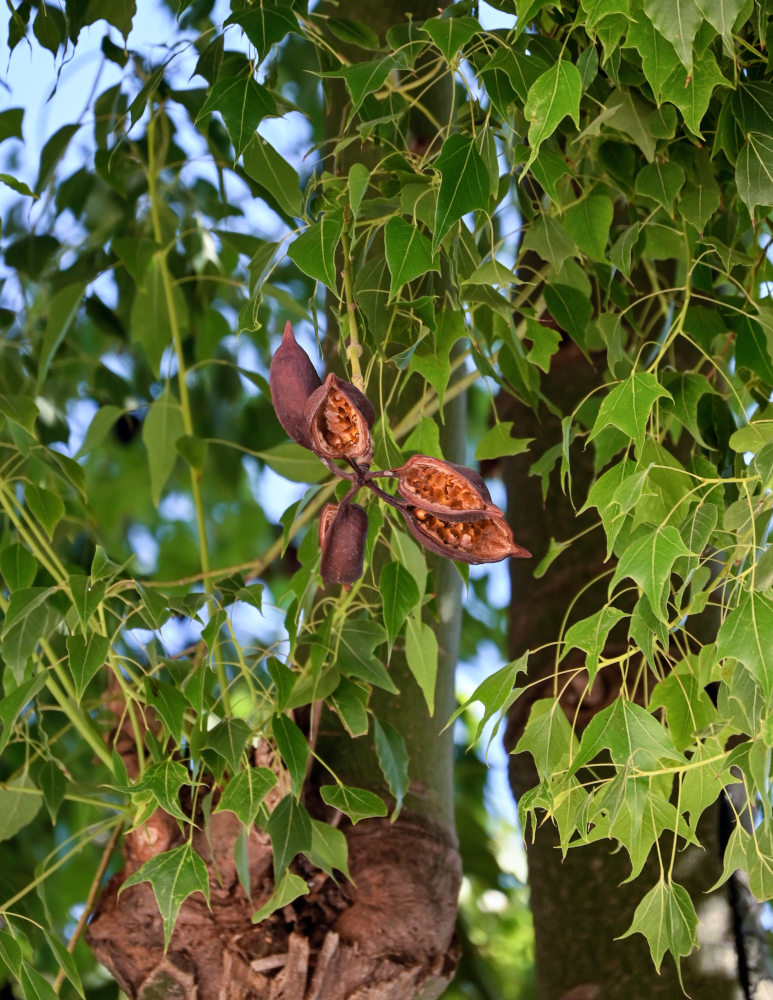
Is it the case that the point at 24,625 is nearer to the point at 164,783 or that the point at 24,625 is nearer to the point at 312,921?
the point at 164,783

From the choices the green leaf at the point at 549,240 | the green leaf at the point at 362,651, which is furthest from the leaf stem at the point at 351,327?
the green leaf at the point at 362,651

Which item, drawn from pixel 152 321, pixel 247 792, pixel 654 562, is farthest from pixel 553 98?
pixel 152 321

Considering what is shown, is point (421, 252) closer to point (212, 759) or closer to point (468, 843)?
point (212, 759)

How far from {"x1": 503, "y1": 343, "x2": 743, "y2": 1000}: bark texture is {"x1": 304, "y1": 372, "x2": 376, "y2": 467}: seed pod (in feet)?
1.48

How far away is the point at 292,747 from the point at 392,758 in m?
0.13

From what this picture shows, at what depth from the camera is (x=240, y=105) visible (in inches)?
32.7

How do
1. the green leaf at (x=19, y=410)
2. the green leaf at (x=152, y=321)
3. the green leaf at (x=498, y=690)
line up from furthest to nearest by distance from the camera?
the green leaf at (x=152, y=321)
the green leaf at (x=19, y=410)
the green leaf at (x=498, y=690)

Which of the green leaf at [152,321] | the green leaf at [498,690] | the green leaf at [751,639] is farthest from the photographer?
the green leaf at [152,321]

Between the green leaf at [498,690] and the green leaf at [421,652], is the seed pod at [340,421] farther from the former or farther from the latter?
the green leaf at [421,652]

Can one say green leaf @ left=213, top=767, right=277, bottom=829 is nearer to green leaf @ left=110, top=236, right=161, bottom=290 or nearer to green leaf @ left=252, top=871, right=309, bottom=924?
green leaf @ left=252, top=871, right=309, bottom=924

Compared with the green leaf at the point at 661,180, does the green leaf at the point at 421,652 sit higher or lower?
lower

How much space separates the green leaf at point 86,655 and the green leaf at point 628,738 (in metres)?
0.34

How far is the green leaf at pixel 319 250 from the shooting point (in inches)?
31.1

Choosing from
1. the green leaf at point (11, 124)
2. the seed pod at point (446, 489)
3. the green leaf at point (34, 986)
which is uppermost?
the green leaf at point (11, 124)
